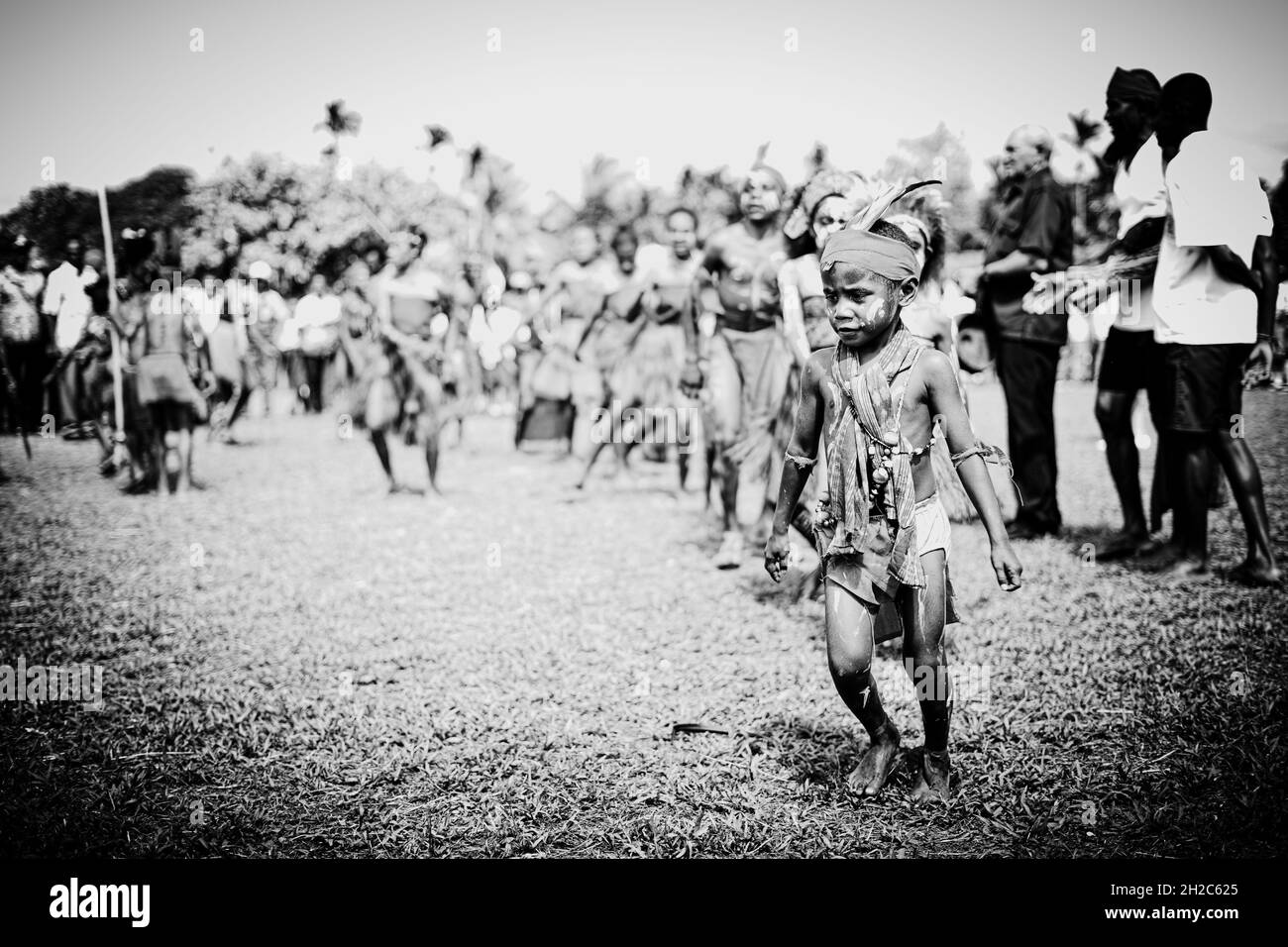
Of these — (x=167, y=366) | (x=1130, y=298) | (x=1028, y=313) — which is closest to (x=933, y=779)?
(x=1130, y=298)

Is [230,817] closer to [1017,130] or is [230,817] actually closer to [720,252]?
[720,252]

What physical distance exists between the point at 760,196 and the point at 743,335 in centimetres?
97

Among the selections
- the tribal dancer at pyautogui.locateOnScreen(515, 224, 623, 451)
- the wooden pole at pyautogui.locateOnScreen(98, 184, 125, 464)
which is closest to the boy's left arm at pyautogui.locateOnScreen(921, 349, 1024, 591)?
the tribal dancer at pyautogui.locateOnScreen(515, 224, 623, 451)

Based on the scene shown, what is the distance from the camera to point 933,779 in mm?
3172

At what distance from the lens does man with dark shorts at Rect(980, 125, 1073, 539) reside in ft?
21.8

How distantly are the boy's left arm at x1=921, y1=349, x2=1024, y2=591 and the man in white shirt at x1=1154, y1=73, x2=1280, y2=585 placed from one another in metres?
3.32

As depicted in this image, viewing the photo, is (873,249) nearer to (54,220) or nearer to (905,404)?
(905,404)

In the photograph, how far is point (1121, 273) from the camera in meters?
6.00

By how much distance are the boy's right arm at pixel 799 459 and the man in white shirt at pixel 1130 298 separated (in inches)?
148

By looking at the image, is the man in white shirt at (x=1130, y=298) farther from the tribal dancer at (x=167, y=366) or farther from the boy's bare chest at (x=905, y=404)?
the tribal dancer at (x=167, y=366)

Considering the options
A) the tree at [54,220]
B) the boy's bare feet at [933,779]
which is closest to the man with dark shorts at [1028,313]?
the boy's bare feet at [933,779]

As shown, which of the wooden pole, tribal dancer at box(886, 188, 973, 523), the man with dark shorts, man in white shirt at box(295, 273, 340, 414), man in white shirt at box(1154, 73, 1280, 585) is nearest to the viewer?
tribal dancer at box(886, 188, 973, 523)

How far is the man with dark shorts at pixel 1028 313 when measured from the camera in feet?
21.8

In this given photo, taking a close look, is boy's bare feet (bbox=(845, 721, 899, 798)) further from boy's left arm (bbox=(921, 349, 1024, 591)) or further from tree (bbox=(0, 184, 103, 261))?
tree (bbox=(0, 184, 103, 261))
